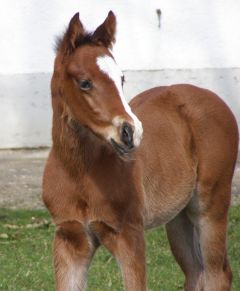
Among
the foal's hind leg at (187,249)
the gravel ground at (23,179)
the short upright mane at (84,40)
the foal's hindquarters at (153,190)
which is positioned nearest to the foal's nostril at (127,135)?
the foal's hindquarters at (153,190)

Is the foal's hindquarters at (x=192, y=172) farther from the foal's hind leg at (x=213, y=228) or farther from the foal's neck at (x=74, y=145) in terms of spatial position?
the foal's neck at (x=74, y=145)


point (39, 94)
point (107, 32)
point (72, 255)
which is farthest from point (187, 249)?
point (39, 94)

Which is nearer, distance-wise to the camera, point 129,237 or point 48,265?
point 129,237

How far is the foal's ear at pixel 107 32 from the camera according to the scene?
605cm

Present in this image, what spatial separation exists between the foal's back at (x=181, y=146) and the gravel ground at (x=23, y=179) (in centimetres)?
379

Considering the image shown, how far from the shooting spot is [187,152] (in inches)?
275

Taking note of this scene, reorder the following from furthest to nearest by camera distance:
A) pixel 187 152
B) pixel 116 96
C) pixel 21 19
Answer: pixel 21 19 → pixel 187 152 → pixel 116 96

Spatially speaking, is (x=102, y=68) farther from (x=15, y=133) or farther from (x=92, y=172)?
(x=15, y=133)

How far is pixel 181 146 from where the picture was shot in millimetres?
6957

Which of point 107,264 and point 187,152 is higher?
point 187,152

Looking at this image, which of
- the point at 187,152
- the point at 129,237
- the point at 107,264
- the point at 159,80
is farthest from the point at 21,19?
the point at 129,237

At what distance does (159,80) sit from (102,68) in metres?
7.43

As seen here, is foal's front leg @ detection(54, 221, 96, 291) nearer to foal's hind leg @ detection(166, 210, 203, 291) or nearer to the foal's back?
the foal's back

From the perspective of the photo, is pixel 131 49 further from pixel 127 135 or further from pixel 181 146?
pixel 127 135
